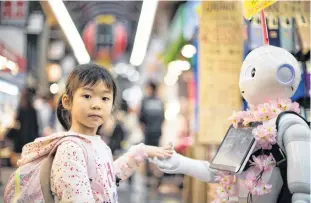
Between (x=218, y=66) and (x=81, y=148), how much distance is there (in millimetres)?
2202

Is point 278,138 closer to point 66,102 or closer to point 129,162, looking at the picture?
point 129,162

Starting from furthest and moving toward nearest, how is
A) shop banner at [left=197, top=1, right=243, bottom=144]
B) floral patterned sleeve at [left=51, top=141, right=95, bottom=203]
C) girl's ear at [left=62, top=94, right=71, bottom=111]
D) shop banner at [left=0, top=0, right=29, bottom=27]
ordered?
shop banner at [left=0, top=0, right=29, bottom=27] < shop banner at [left=197, top=1, right=243, bottom=144] < girl's ear at [left=62, top=94, right=71, bottom=111] < floral patterned sleeve at [left=51, top=141, right=95, bottom=203]

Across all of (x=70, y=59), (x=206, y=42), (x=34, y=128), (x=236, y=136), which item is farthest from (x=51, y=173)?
(x=70, y=59)

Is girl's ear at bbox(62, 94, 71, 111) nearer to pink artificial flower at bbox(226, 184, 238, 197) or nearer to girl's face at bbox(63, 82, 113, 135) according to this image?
girl's face at bbox(63, 82, 113, 135)

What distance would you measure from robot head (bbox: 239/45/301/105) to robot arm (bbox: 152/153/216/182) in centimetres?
48

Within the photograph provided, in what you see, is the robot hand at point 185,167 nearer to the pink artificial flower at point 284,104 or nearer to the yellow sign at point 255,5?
the pink artificial flower at point 284,104

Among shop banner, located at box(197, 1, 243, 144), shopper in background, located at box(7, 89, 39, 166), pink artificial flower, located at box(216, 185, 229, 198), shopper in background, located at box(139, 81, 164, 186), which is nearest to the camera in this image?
pink artificial flower, located at box(216, 185, 229, 198)

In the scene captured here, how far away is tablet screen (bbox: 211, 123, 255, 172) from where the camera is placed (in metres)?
2.54

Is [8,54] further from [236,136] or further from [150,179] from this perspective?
[236,136]

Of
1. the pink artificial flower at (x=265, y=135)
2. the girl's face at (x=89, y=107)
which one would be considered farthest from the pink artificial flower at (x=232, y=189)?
the girl's face at (x=89, y=107)

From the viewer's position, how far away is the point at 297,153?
2.32 meters

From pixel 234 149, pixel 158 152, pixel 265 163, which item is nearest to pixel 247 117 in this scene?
pixel 234 149

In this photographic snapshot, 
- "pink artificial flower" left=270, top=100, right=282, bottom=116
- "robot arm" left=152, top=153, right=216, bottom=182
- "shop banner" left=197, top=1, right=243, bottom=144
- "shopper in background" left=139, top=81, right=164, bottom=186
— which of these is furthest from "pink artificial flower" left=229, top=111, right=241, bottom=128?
"shopper in background" left=139, top=81, right=164, bottom=186

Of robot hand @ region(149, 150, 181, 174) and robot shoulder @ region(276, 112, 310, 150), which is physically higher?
robot shoulder @ region(276, 112, 310, 150)
